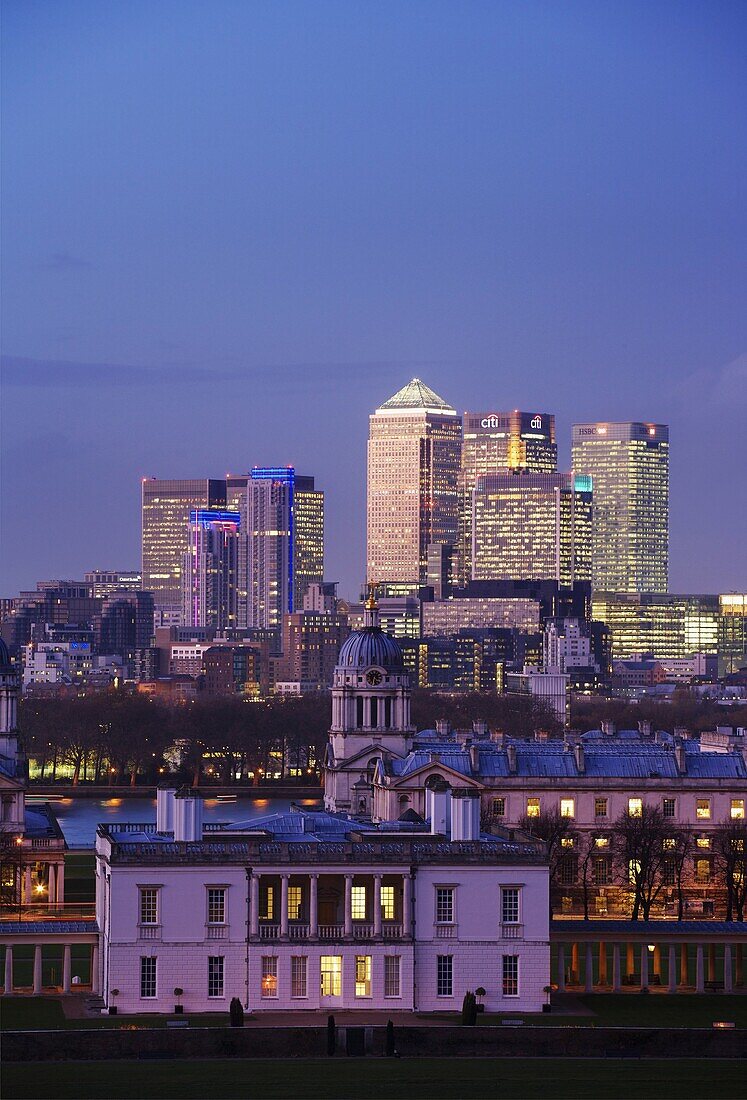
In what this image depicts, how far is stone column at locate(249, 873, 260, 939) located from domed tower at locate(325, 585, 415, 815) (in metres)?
45.9

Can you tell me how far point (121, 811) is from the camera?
160 metres

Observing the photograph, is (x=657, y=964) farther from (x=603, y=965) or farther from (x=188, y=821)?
(x=188, y=821)

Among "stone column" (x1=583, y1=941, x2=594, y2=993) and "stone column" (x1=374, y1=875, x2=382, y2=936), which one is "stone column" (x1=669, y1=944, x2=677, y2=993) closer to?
"stone column" (x1=583, y1=941, x2=594, y2=993)

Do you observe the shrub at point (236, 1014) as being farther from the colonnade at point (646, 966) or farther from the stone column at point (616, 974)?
the stone column at point (616, 974)

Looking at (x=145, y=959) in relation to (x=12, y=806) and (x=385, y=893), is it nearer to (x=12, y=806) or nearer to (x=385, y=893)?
(x=385, y=893)

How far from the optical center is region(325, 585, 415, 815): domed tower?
12512 cm

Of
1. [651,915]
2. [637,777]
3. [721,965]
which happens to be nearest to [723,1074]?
[721,965]

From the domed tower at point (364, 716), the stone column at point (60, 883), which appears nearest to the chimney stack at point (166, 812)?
the stone column at point (60, 883)

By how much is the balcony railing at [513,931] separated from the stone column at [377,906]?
3297mm

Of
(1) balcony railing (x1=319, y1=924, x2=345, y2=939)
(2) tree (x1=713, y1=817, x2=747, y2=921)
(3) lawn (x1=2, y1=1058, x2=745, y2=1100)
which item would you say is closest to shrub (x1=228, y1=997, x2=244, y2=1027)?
(3) lawn (x1=2, y1=1058, x2=745, y2=1100)

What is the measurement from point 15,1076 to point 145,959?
10832 millimetres

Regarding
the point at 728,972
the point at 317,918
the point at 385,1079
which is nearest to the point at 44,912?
Answer: the point at 317,918

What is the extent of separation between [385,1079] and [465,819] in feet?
49.6

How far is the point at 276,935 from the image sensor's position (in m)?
77.9
